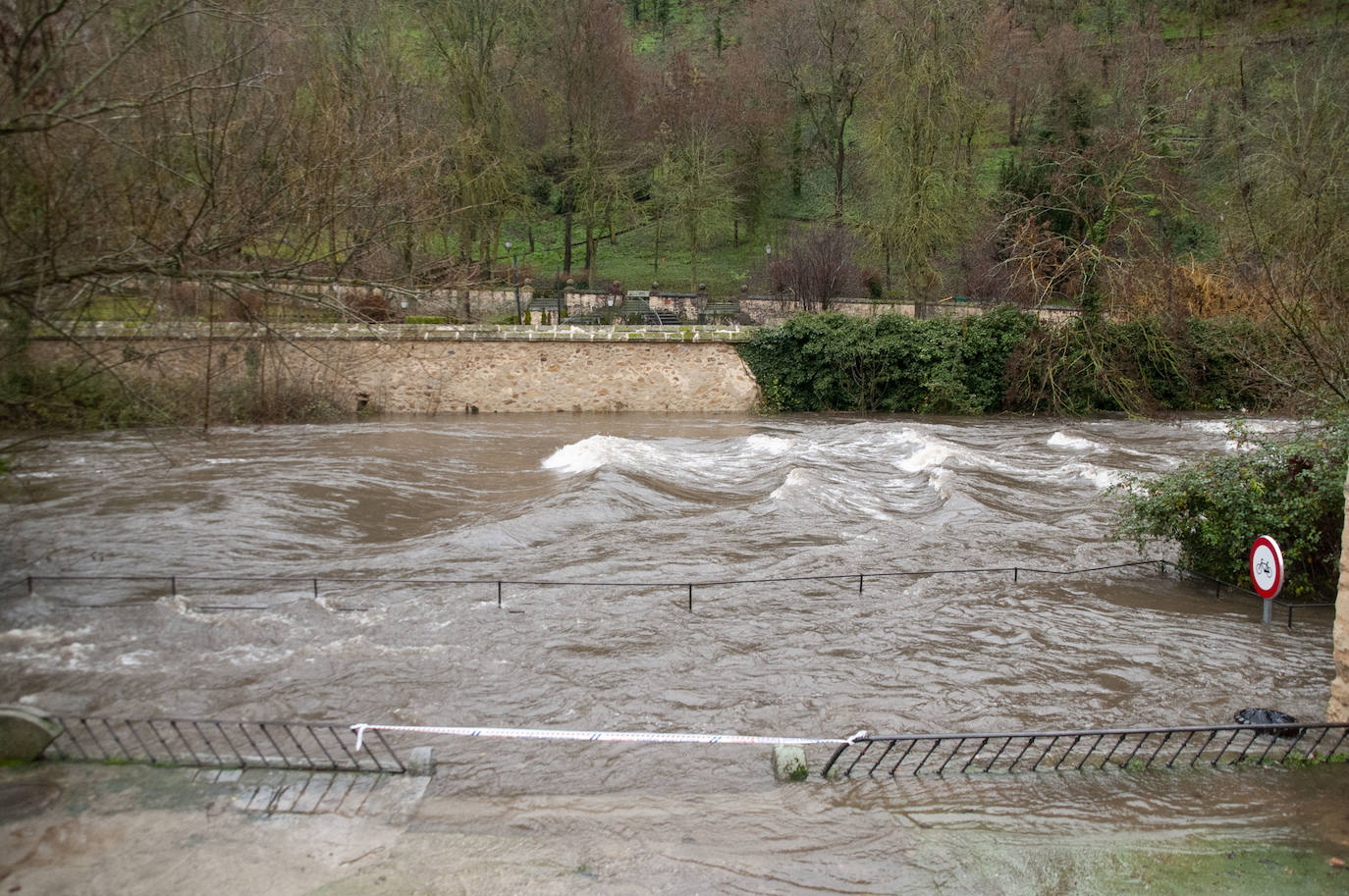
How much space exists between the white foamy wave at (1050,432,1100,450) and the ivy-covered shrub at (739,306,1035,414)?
630 cm

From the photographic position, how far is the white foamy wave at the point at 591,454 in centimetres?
1917

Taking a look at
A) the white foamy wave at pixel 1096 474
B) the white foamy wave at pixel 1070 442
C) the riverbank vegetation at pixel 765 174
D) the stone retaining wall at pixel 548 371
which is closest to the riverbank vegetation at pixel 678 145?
the riverbank vegetation at pixel 765 174

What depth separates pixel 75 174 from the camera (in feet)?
27.8

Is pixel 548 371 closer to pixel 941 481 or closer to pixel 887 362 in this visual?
pixel 887 362

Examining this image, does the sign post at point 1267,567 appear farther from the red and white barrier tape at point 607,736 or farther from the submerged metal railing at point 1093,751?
the red and white barrier tape at point 607,736

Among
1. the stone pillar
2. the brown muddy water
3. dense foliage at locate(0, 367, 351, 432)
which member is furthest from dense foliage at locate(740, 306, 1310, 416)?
the stone pillar

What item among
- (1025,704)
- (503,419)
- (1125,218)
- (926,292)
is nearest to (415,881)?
(1025,704)

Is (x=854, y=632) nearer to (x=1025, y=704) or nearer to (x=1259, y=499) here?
(x=1025, y=704)

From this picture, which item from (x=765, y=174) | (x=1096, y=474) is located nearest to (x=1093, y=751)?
(x=1096, y=474)

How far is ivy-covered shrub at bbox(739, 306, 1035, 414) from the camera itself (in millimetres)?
30156

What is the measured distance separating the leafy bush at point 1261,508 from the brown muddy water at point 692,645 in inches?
21.3

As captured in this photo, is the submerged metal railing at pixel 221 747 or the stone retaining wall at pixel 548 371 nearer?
the submerged metal railing at pixel 221 747

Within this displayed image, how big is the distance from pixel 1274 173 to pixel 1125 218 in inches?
185

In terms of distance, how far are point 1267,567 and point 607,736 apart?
6.65 metres
